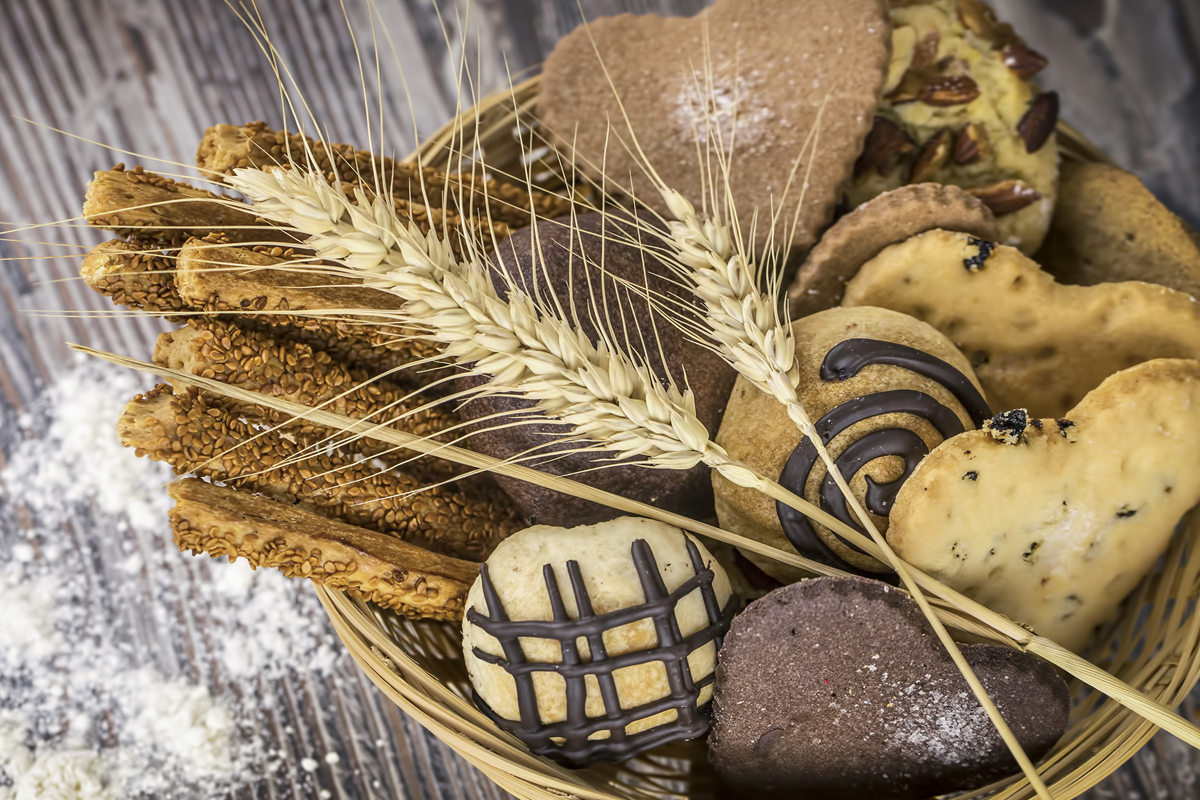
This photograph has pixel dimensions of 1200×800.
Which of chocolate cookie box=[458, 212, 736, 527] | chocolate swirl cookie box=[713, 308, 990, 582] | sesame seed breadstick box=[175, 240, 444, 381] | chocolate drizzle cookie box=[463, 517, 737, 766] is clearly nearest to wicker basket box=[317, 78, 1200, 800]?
chocolate drizzle cookie box=[463, 517, 737, 766]

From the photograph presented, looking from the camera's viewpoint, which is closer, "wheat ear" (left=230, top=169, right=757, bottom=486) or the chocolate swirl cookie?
"wheat ear" (left=230, top=169, right=757, bottom=486)

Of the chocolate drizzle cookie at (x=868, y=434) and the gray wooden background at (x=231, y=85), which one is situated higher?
the gray wooden background at (x=231, y=85)

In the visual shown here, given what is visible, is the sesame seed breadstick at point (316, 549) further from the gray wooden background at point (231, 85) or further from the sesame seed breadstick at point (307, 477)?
the gray wooden background at point (231, 85)

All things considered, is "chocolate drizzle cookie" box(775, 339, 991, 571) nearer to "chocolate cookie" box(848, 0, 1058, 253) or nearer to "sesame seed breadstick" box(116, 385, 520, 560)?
"chocolate cookie" box(848, 0, 1058, 253)

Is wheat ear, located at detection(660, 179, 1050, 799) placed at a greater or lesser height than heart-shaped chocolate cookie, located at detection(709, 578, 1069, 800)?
greater

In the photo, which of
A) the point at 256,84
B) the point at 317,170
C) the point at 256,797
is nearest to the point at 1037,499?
the point at 317,170

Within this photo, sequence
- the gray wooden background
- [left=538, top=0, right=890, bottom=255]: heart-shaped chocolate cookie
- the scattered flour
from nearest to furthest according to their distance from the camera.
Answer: [left=538, top=0, right=890, bottom=255]: heart-shaped chocolate cookie
the scattered flour
the gray wooden background

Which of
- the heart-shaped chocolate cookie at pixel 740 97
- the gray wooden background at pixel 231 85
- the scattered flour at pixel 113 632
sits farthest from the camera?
the gray wooden background at pixel 231 85

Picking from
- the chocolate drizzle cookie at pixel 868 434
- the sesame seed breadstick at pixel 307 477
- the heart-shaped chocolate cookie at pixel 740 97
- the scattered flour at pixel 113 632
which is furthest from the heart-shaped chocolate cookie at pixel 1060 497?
the scattered flour at pixel 113 632
